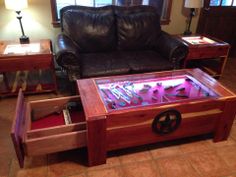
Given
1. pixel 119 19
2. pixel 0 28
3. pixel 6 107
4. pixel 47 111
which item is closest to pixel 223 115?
pixel 47 111

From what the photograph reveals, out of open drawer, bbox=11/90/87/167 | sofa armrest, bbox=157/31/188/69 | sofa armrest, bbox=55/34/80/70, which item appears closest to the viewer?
open drawer, bbox=11/90/87/167

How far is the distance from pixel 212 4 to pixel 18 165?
11.3 ft

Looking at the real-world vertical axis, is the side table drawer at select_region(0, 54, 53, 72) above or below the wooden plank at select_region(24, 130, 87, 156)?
above

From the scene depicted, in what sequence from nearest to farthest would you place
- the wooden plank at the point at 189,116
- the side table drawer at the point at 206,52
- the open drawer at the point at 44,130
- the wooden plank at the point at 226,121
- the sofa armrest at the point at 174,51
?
the open drawer at the point at 44,130, the wooden plank at the point at 189,116, the wooden plank at the point at 226,121, the sofa armrest at the point at 174,51, the side table drawer at the point at 206,52

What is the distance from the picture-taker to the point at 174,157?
5.98 ft

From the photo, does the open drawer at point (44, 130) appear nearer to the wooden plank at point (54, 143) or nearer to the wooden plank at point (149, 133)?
the wooden plank at point (54, 143)

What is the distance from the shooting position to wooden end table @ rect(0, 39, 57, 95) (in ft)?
7.52

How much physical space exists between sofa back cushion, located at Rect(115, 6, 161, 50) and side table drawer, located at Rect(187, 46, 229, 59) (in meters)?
0.51

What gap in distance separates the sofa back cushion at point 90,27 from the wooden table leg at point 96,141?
1405 millimetres

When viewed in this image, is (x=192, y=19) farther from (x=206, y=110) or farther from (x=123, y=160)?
(x=123, y=160)

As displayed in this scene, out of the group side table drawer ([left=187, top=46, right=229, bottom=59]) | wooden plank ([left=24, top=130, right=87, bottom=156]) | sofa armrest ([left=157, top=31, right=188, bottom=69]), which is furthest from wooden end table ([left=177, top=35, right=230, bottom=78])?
wooden plank ([left=24, top=130, right=87, bottom=156])

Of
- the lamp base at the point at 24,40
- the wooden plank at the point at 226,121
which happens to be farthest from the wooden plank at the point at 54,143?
the lamp base at the point at 24,40

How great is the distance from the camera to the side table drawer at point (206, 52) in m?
2.75

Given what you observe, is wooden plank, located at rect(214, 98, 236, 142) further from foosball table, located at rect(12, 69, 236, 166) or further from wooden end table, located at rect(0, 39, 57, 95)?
wooden end table, located at rect(0, 39, 57, 95)
